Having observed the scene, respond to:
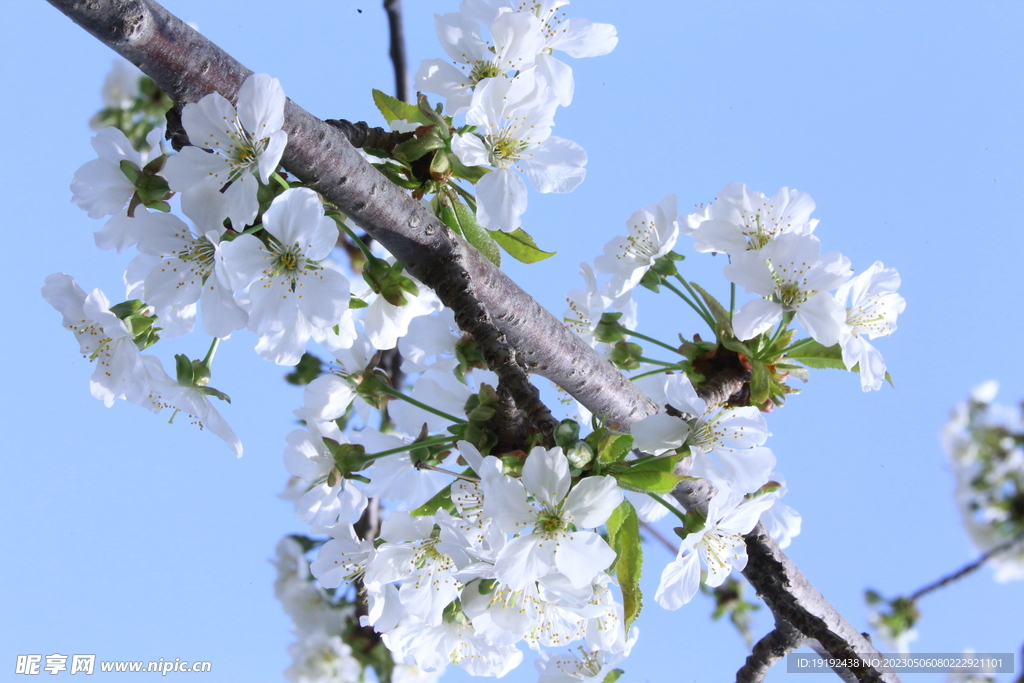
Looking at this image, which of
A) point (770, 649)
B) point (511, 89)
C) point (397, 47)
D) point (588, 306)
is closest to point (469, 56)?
Result: point (511, 89)

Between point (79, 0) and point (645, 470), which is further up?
point (79, 0)

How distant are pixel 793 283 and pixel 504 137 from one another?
689 millimetres

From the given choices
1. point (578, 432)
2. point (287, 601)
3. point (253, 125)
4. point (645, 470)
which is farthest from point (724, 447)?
point (287, 601)

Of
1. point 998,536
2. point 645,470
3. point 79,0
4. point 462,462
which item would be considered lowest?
point 645,470

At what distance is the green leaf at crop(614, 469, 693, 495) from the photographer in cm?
119

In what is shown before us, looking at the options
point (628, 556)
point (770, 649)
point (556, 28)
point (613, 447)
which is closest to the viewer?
point (613, 447)

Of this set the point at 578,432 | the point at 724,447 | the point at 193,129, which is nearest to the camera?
the point at 193,129

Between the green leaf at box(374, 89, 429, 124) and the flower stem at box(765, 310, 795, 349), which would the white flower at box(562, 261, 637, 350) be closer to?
the flower stem at box(765, 310, 795, 349)

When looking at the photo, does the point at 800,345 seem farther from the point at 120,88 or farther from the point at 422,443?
the point at 120,88

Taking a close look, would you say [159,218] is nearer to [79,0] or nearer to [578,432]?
[79,0]

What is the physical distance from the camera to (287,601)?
11.6 feet

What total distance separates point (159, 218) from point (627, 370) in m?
1.22

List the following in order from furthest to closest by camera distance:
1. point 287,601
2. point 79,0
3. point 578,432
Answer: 1. point 287,601
2. point 578,432
3. point 79,0

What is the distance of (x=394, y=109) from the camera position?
147 cm
